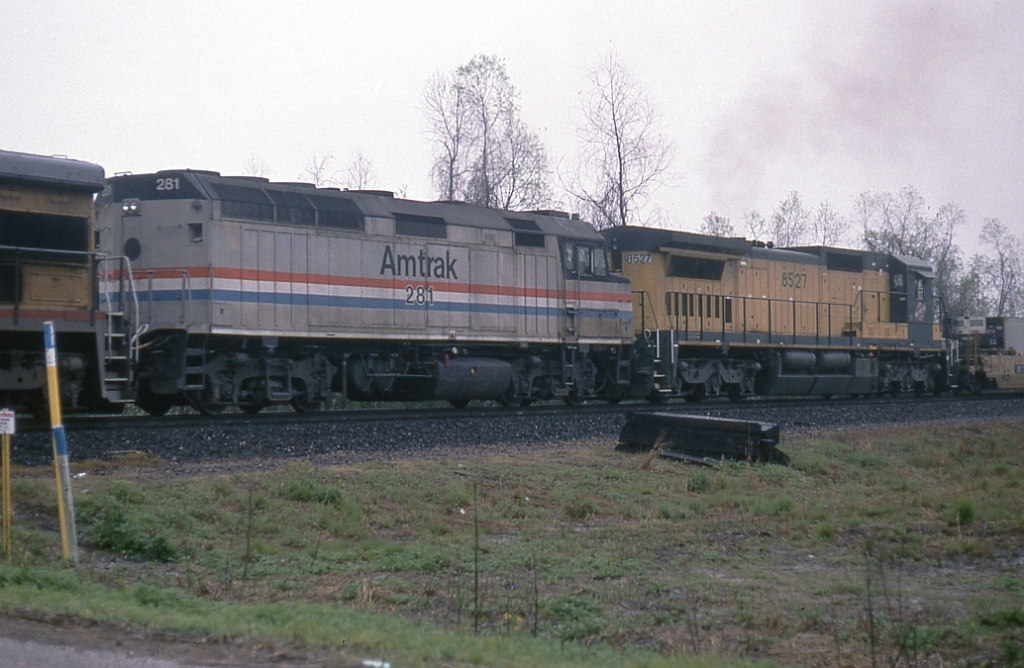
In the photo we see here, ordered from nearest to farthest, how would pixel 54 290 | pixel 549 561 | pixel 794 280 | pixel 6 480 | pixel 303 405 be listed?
pixel 6 480 → pixel 549 561 → pixel 54 290 → pixel 303 405 → pixel 794 280

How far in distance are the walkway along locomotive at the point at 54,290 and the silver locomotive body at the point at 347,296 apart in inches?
38.8

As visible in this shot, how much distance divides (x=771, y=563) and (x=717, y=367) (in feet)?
54.1

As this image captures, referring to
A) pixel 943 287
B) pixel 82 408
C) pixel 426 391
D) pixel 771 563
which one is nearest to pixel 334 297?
pixel 426 391

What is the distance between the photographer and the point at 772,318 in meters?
27.3

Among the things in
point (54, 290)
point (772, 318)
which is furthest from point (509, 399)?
point (54, 290)

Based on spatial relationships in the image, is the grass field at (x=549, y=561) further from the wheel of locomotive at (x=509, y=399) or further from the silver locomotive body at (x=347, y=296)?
the wheel of locomotive at (x=509, y=399)

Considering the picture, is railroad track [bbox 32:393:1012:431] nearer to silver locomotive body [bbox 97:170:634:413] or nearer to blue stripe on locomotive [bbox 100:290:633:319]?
silver locomotive body [bbox 97:170:634:413]

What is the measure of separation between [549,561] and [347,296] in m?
9.75

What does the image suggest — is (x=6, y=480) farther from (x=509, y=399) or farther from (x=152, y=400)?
(x=509, y=399)

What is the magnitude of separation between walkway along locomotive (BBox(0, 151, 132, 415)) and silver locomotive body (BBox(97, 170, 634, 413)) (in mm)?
987

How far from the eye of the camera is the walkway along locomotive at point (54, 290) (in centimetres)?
Answer: 1295

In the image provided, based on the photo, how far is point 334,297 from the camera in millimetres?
17859

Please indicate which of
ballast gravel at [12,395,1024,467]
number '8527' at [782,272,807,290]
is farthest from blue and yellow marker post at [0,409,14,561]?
number '8527' at [782,272,807,290]

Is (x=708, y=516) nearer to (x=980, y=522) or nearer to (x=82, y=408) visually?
(x=980, y=522)
